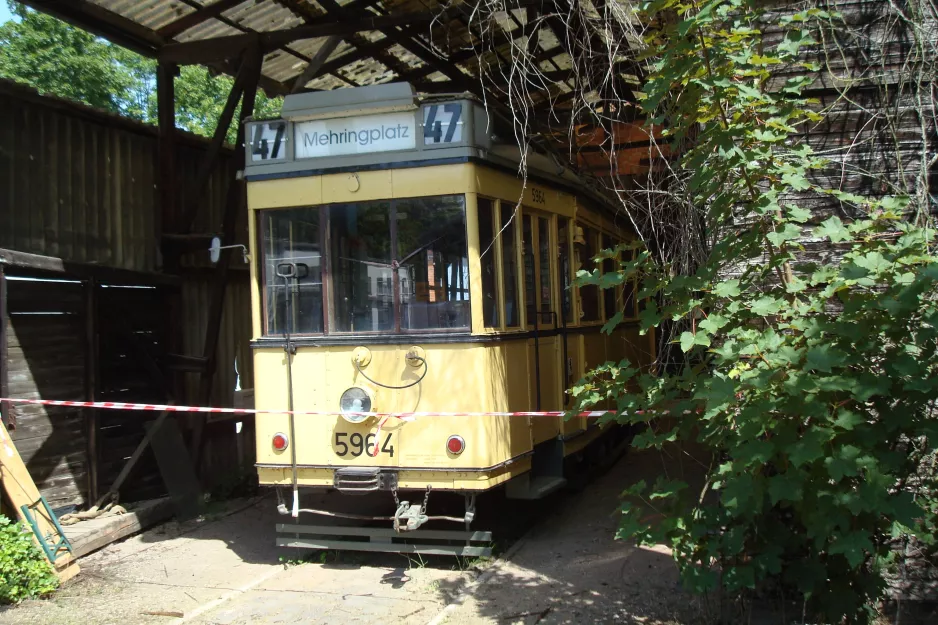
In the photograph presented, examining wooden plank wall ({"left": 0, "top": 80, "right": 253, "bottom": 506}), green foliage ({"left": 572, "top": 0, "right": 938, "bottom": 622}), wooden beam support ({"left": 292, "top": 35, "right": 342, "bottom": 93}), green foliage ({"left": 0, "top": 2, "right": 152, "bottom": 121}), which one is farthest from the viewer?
green foliage ({"left": 0, "top": 2, "right": 152, "bottom": 121})

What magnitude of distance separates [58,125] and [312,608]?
537cm

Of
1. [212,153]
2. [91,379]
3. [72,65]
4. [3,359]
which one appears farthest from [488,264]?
[72,65]

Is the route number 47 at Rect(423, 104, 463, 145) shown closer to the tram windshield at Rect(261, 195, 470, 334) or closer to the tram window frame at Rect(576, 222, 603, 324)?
the tram windshield at Rect(261, 195, 470, 334)

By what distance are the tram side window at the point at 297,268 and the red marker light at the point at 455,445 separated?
1.33 meters

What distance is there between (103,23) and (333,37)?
7.79 feet

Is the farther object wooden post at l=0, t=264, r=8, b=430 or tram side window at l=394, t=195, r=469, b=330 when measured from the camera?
wooden post at l=0, t=264, r=8, b=430

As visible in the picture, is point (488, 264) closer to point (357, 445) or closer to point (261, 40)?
point (357, 445)

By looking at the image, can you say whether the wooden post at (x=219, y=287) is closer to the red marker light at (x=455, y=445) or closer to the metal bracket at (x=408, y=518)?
the metal bracket at (x=408, y=518)

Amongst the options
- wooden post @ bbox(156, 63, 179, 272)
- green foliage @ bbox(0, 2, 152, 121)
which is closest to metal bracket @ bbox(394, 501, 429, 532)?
wooden post @ bbox(156, 63, 179, 272)

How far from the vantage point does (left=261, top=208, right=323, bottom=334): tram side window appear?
6430 mm

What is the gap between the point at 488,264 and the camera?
20.8 ft

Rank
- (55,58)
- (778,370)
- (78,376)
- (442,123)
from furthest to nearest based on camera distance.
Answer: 1. (55,58)
2. (78,376)
3. (442,123)
4. (778,370)

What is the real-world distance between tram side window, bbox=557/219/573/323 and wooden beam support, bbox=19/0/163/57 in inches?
196

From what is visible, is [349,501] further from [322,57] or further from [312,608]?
[322,57]
